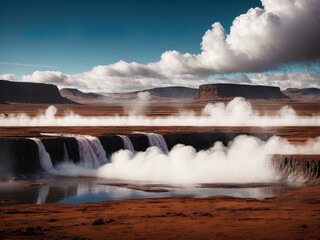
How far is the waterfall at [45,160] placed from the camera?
54.0 metres

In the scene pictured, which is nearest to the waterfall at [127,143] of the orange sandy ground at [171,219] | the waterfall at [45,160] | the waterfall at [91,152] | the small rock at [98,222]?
the waterfall at [91,152]

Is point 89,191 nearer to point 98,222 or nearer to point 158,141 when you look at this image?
point 98,222

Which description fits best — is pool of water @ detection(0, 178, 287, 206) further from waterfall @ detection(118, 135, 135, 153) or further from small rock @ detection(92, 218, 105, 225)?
waterfall @ detection(118, 135, 135, 153)

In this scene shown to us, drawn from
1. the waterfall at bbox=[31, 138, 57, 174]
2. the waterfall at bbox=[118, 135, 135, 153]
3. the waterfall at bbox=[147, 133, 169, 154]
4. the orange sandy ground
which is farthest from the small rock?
the waterfall at bbox=[147, 133, 169, 154]

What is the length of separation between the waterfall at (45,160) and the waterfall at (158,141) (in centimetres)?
2113

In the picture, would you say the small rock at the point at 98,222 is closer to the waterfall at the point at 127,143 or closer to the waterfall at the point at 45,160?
the waterfall at the point at 45,160

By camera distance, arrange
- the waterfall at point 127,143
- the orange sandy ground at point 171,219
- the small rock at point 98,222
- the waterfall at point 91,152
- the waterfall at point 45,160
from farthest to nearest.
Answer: the waterfall at point 127,143 → the waterfall at point 91,152 → the waterfall at point 45,160 → the small rock at point 98,222 → the orange sandy ground at point 171,219

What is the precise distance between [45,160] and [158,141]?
24.2 m

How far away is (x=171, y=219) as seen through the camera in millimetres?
28266

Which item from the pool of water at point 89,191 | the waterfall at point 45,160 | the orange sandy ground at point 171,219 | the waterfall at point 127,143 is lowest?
the pool of water at point 89,191

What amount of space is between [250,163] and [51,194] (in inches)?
1230

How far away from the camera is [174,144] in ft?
248

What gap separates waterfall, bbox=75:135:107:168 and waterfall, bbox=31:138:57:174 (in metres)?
5.09

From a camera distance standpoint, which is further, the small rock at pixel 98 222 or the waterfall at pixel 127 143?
the waterfall at pixel 127 143
